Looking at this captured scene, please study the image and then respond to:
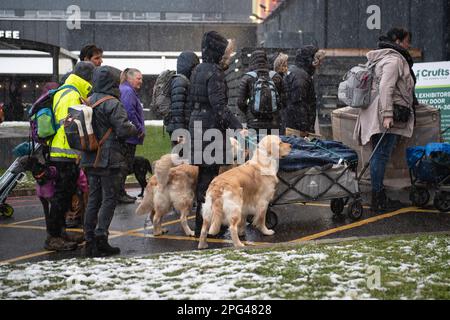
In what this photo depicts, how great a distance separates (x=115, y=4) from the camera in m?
42.2

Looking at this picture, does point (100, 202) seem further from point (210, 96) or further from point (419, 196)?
point (419, 196)

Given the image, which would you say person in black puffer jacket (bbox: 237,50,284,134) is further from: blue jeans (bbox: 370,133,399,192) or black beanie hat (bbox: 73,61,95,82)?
black beanie hat (bbox: 73,61,95,82)

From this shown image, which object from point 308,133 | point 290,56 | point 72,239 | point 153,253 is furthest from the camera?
point 290,56

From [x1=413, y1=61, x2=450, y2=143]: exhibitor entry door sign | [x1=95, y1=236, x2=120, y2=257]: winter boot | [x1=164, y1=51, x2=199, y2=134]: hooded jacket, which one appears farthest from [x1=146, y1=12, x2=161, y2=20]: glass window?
[x1=95, y1=236, x2=120, y2=257]: winter boot

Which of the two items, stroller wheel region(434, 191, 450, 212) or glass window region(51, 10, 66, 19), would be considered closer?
stroller wheel region(434, 191, 450, 212)

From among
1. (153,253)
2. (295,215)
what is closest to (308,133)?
(295,215)

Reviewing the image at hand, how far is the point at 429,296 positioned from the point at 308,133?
5.21m

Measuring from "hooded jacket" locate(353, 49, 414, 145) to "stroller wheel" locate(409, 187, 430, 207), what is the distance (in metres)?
0.83

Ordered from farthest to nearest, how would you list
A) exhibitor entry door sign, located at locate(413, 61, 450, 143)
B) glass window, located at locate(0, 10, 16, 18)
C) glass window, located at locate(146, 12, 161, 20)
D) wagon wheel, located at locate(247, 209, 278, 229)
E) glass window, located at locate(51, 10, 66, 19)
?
glass window, located at locate(146, 12, 161, 20), glass window, located at locate(0, 10, 16, 18), glass window, located at locate(51, 10, 66, 19), exhibitor entry door sign, located at locate(413, 61, 450, 143), wagon wheel, located at locate(247, 209, 278, 229)

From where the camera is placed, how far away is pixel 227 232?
804 cm

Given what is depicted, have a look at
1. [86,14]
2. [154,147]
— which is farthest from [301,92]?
[86,14]

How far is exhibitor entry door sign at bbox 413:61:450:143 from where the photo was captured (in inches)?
471

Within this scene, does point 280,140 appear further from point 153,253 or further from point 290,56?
point 290,56

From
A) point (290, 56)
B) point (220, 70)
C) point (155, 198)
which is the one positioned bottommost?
point (155, 198)
